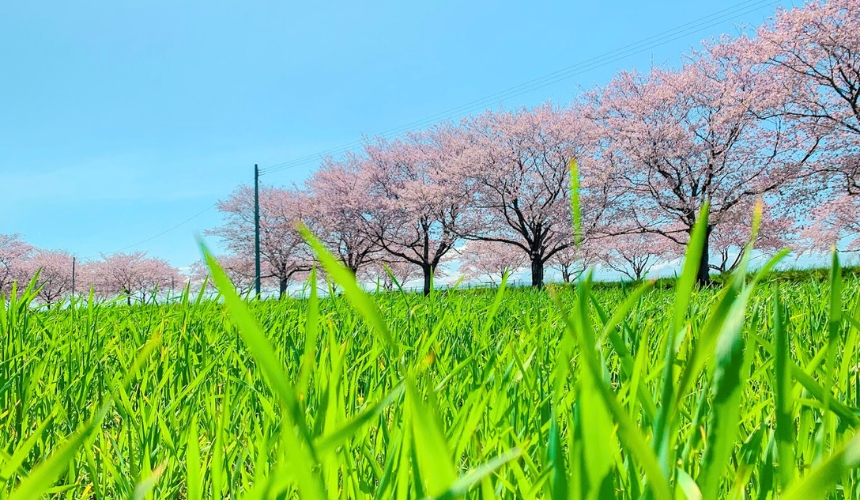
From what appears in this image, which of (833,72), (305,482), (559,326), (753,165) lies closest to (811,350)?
(559,326)

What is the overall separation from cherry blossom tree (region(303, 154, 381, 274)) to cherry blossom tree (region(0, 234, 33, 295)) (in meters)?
26.7

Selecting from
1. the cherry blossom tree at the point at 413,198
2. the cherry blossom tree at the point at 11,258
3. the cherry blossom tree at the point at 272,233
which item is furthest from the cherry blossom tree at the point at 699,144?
the cherry blossom tree at the point at 11,258

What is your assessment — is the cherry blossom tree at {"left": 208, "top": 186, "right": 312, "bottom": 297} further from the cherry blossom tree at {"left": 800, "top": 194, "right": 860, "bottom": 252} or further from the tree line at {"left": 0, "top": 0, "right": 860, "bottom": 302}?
the cherry blossom tree at {"left": 800, "top": 194, "right": 860, "bottom": 252}

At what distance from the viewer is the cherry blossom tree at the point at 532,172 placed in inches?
929

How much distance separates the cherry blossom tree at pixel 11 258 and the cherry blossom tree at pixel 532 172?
3731cm

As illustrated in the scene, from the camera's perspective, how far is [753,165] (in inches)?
788

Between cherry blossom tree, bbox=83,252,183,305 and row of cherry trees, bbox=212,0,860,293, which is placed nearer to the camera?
row of cherry trees, bbox=212,0,860,293

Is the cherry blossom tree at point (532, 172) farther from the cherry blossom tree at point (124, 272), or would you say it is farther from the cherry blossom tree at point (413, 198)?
the cherry blossom tree at point (124, 272)

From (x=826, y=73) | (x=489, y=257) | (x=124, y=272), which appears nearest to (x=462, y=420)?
(x=826, y=73)

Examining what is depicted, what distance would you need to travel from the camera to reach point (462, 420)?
65 cm

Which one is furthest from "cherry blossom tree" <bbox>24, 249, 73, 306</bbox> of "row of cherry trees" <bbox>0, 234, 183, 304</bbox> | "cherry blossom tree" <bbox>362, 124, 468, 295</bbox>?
"cherry blossom tree" <bbox>362, 124, 468, 295</bbox>

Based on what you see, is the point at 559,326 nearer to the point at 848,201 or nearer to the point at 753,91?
the point at 753,91

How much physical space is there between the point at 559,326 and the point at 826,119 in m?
20.3

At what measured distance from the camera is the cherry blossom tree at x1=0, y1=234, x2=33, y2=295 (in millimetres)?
40934
